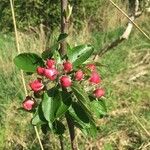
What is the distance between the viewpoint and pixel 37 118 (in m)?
1.50

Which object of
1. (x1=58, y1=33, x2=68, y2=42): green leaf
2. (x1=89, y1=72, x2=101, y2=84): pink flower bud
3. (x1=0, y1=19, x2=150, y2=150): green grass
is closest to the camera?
(x1=58, y1=33, x2=68, y2=42): green leaf

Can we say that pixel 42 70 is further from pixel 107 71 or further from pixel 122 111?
pixel 107 71

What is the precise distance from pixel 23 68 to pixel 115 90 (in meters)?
Answer: 2.59

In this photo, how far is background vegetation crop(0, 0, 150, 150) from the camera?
3.34 meters

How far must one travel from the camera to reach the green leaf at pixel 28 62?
4.99 feet

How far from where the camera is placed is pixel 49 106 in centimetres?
147

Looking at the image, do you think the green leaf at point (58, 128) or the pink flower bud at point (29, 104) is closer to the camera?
the pink flower bud at point (29, 104)

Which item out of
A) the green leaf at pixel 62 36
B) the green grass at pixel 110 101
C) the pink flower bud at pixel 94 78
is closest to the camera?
the green leaf at pixel 62 36

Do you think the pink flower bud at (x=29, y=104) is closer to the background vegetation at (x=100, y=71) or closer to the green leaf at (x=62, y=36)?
the green leaf at (x=62, y=36)

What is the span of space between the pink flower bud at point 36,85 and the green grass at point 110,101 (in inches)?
63.4

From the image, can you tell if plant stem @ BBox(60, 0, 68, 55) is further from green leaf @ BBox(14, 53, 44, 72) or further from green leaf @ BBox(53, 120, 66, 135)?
green leaf @ BBox(53, 120, 66, 135)

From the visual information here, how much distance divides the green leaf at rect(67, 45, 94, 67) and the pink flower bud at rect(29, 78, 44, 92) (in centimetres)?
13

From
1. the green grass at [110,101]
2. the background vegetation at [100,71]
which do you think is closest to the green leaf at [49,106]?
the background vegetation at [100,71]

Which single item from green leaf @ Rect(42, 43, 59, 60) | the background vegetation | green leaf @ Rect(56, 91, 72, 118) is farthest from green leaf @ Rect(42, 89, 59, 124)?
the background vegetation
